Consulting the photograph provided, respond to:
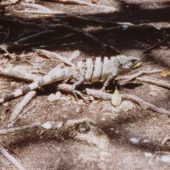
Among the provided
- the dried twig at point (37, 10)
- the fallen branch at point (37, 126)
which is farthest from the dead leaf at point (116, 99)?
the dried twig at point (37, 10)

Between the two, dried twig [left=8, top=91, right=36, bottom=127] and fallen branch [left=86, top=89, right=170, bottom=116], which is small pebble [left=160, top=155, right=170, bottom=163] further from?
dried twig [left=8, top=91, right=36, bottom=127]

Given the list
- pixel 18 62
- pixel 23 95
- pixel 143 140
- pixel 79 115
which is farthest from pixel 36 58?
pixel 143 140

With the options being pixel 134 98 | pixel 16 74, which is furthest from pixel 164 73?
pixel 16 74

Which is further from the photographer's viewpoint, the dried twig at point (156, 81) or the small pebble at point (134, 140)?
the dried twig at point (156, 81)

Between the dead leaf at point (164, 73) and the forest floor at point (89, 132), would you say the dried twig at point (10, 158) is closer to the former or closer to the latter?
the forest floor at point (89, 132)

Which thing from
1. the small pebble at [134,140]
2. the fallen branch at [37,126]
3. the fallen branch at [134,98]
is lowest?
the small pebble at [134,140]

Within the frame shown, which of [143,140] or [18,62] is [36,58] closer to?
[18,62]

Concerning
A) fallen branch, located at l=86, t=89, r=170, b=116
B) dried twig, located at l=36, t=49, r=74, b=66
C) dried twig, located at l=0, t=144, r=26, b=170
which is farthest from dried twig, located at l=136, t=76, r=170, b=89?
dried twig, located at l=0, t=144, r=26, b=170
